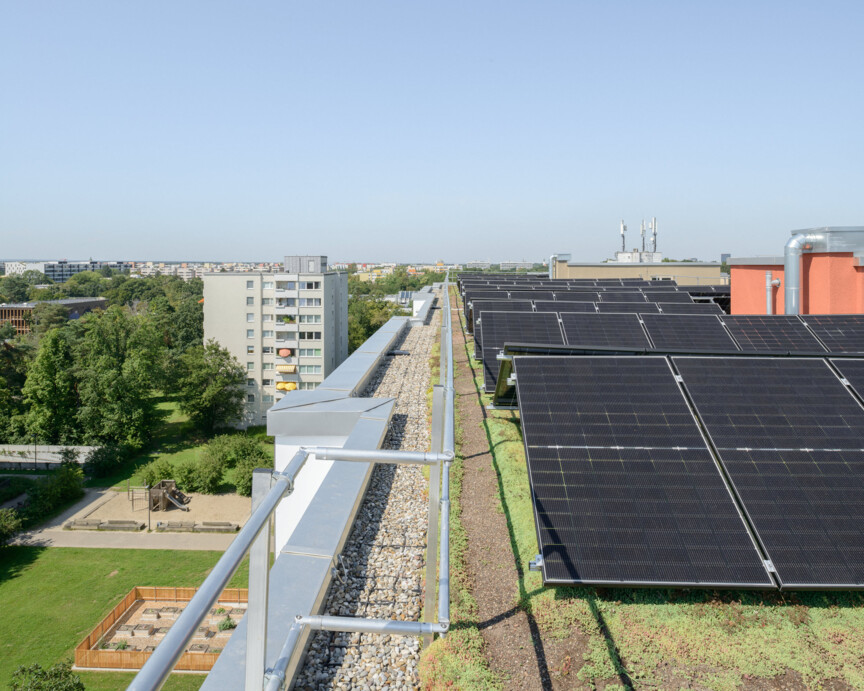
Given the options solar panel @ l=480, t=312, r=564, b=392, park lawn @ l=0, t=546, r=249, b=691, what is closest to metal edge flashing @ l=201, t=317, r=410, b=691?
solar panel @ l=480, t=312, r=564, b=392

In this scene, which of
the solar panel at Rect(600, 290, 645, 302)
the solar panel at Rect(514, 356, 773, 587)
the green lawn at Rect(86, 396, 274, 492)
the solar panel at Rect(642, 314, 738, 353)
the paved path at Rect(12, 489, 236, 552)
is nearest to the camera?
the solar panel at Rect(514, 356, 773, 587)

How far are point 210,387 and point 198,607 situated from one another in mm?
48363

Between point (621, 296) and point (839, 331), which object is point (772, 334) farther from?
point (621, 296)

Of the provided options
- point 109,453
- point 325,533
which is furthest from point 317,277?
point 325,533

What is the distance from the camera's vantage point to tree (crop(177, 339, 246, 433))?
46.5 meters

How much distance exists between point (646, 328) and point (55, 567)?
2907 centimetres

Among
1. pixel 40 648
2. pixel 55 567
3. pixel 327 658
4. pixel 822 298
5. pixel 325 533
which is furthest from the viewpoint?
pixel 55 567

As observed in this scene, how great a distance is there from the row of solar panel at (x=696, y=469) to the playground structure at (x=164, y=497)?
105ft

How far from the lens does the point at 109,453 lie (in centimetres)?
3978

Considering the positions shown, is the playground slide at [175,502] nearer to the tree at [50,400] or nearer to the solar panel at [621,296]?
the tree at [50,400]

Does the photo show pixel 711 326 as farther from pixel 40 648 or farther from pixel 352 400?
pixel 40 648

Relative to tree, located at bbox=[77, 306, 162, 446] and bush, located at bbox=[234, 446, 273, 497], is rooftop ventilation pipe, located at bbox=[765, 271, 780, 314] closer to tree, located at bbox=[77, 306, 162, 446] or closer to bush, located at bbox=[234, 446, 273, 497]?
bush, located at bbox=[234, 446, 273, 497]

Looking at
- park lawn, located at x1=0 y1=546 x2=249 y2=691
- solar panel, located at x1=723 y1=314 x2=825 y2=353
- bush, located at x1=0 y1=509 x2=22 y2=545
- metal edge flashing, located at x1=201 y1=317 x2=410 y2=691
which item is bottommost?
park lawn, located at x1=0 y1=546 x2=249 y2=691

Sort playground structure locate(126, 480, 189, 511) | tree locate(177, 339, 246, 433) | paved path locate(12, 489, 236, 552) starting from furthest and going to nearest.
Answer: tree locate(177, 339, 246, 433), playground structure locate(126, 480, 189, 511), paved path locate(12, 489, 236, 552)
